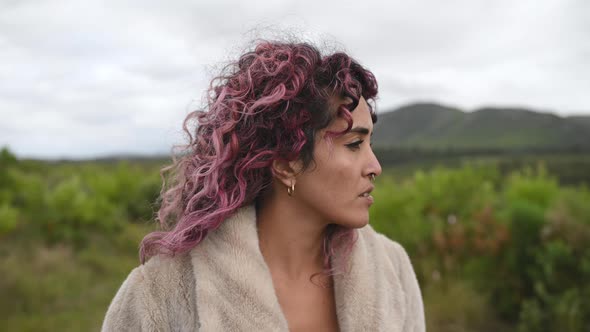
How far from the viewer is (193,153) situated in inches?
→ 80.0

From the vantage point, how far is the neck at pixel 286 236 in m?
1.95

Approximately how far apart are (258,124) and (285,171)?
20 centimetres

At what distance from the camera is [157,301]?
5.80 feet

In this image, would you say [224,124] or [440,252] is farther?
[440,252]

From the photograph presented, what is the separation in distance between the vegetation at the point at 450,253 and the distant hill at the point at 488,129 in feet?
107

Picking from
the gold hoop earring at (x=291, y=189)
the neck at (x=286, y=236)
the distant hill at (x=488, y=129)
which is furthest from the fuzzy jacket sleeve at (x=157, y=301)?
the distant hill at (x=488, y=129)

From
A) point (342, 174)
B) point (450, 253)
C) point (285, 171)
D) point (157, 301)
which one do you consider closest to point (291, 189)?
point (285, 171)

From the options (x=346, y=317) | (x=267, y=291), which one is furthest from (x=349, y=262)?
(x=267, y=291)

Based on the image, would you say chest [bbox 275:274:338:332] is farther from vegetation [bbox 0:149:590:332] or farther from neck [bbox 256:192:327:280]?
vegetation [bbox 0:149:590:332]

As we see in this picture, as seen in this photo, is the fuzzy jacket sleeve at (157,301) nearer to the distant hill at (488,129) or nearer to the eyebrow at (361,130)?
the eyebrow at (361,130)

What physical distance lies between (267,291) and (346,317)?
1.12 feet

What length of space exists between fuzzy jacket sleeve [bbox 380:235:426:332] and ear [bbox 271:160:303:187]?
0.62 m

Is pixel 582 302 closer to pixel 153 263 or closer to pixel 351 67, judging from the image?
pixel 351 67

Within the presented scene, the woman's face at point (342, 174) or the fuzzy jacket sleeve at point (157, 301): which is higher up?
the woman's face at point (342, 174)
